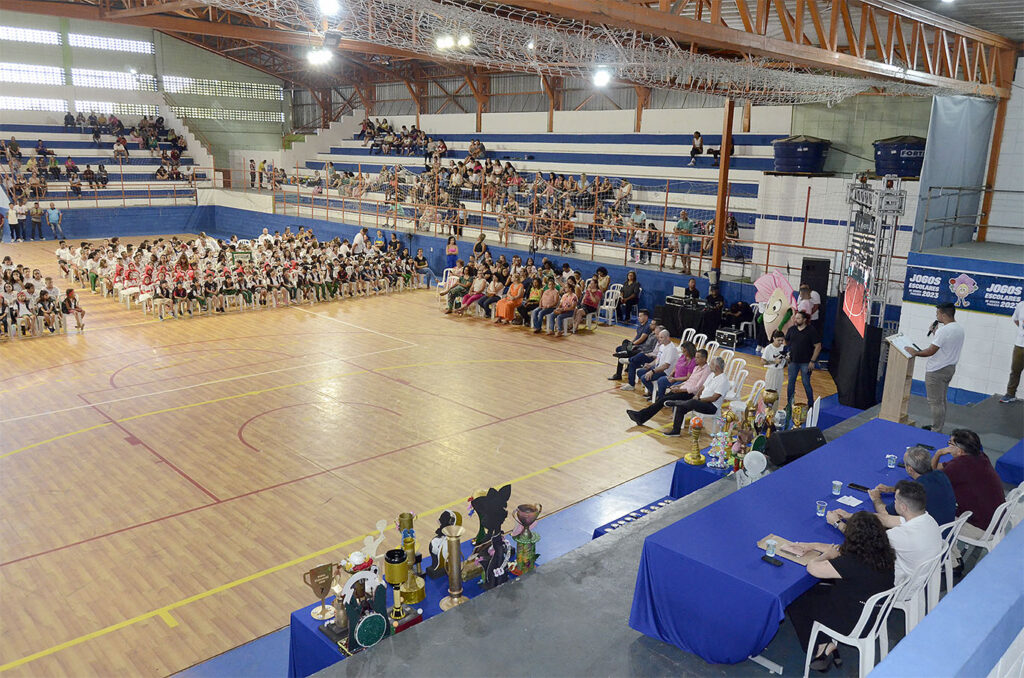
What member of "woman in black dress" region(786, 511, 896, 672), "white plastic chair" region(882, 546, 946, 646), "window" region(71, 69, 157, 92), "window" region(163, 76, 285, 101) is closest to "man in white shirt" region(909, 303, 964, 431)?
"white plastic chair" region(882, 546, 946, 646)

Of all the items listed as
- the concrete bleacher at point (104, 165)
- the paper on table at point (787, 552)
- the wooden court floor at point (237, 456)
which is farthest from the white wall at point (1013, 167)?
the concrete bleacher at point (104, 165)

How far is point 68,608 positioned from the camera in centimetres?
637

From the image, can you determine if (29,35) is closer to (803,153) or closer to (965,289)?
(803,153)

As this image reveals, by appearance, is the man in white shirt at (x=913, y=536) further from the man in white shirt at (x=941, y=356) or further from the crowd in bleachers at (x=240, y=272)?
the crowd in bleachers at (x=240, y=272)

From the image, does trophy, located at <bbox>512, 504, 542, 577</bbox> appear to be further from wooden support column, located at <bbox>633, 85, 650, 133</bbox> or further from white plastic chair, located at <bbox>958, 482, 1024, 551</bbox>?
wooden support column, located at <bbox>633, 85, 650, 133</bbox>

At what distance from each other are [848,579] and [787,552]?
45cm

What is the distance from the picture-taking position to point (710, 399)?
1071cm

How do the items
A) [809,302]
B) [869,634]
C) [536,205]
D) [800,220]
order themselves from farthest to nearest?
[536,205], [800,220], [809,302], [869,634]

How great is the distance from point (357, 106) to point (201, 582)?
129 ft

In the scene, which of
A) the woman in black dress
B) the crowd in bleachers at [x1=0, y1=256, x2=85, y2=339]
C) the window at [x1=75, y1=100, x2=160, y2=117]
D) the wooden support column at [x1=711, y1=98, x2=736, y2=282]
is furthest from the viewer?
the window at [x1=75, y1=100, x2=160, y2=117]

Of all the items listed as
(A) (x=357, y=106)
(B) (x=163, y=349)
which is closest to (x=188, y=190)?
(A) (x=357, y=106)

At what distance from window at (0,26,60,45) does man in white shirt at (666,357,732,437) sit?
37.8 m

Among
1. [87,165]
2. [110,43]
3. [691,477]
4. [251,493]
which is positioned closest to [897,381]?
[691,477]

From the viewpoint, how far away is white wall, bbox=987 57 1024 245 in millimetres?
14469
